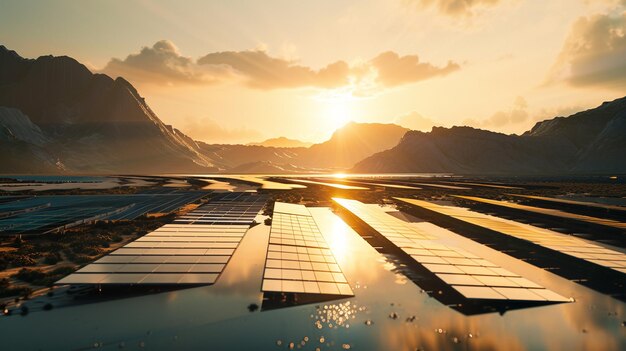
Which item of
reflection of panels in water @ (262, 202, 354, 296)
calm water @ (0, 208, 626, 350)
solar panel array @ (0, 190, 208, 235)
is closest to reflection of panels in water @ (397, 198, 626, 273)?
calm water @ (0, 208, 626, 350)

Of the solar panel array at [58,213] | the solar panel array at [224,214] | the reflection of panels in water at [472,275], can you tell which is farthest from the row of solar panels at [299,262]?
the solar panel array at [58,213]

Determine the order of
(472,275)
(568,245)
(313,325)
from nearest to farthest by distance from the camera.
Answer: (313,325) < (472,275) < (568,245)

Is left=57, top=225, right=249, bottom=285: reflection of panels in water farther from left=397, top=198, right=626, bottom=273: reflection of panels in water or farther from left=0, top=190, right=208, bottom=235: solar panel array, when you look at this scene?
left=397, top=198, right=626, bottom=273: reflection of panels in water

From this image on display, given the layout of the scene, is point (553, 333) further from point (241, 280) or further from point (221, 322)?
point (241, 280)

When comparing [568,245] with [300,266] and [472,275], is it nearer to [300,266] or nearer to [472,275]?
[472,275]

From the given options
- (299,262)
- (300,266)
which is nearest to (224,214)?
(299,262)
